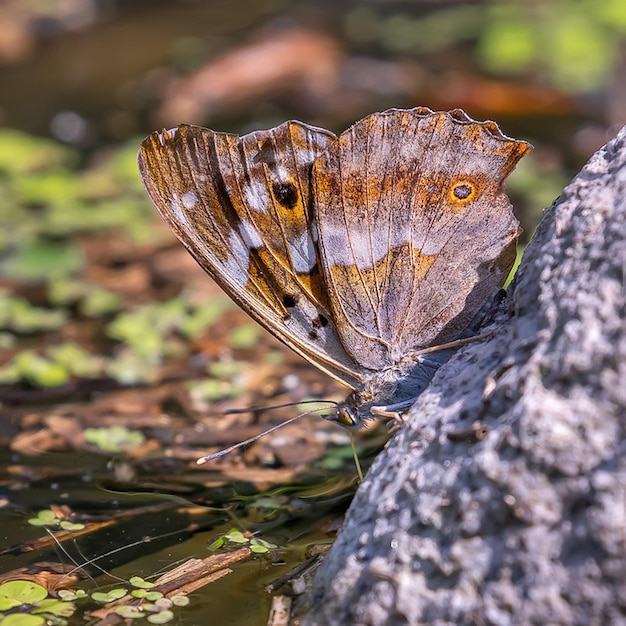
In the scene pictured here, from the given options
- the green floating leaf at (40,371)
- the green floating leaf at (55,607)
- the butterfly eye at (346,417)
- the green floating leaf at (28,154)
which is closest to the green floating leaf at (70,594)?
the green floating leaf at (55,607)

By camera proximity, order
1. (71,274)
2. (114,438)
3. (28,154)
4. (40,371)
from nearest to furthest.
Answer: (114,438) < (40,371) < (71,274) < (28,154)

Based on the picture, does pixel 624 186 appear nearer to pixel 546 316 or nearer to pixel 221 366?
pixel 546 316

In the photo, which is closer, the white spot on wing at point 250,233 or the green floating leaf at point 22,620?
the green floating leaf at point 22,620

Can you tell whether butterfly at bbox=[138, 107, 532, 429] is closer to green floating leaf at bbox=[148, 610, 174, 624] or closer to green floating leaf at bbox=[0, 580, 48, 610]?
green floating leaf at bbox=[148, 610, 174, 624]

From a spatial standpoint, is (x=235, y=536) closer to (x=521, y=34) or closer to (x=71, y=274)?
(x=71, y=274)

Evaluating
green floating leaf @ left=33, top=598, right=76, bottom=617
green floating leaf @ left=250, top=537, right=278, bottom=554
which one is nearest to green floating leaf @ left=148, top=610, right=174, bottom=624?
green floating leaf @ left=33, top=598, right=76, bottom=617

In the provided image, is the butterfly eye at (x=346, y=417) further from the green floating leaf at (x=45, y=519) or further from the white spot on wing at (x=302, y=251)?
the green floating leaf at (x=45, y=519)

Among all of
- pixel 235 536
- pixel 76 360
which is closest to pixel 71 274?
pixel 76 360
